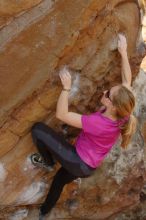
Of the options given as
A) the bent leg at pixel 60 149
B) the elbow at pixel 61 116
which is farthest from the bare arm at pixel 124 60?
the bent leg at pixel 60 149

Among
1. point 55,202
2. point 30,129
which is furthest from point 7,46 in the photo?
point 55,202

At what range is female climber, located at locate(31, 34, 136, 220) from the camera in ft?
15.5

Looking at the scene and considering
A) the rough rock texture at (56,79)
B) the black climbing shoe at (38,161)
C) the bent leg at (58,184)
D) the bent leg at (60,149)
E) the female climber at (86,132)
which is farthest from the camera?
the bent leg at (58,184)

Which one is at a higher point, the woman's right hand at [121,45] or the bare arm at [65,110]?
the woman's right hand at [121,45]

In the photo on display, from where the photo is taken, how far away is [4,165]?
5074mm

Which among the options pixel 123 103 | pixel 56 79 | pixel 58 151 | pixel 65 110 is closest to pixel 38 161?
pixel 58 151

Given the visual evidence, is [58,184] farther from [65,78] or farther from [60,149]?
[65,78]

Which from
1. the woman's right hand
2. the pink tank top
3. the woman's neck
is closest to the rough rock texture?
the woman's right hand

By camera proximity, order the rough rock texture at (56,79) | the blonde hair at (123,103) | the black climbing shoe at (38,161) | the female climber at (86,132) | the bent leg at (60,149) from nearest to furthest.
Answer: the rough rock texture at (56,79), the blonde hair at (123,103), the female climber at (86,132), the bent leg at (60,149), the black climbing shoe at (38,161)

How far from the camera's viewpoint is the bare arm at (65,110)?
4.76m

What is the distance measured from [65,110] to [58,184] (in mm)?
972

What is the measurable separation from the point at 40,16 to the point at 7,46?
14.4 inches

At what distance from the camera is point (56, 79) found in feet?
15.8

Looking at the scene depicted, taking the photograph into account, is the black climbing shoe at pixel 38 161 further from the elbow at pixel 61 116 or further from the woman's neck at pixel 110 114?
the woman's neck at pixel 110 114
